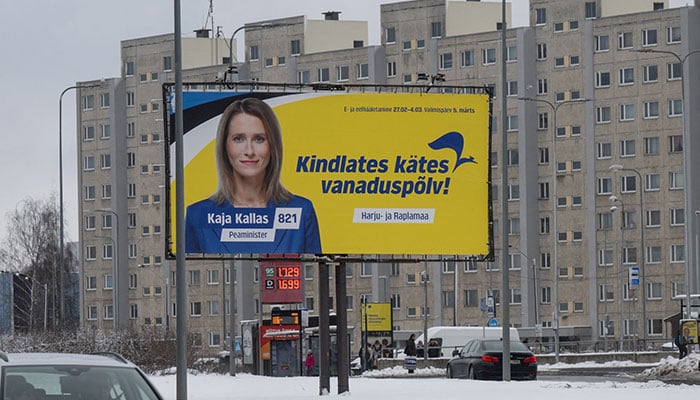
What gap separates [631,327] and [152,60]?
144ft

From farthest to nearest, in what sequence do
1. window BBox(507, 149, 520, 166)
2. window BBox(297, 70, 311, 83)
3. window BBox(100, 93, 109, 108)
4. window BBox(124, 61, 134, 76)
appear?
window BBox(100, 93, 109, 108) < window BBox(124, 61, 134, 76) < window BBox(297, 70, 311, 83) < window BBox(507, 149, 520, 166)

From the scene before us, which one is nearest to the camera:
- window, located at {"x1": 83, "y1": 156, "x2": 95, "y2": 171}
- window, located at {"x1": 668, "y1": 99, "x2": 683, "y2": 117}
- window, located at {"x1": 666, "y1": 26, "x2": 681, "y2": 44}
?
window, located at {"x1": 666, "y1": 26, "x2": 681, "y2": 44}

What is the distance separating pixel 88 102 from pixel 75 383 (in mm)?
117497

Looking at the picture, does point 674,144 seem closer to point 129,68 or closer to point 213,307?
point 213,307

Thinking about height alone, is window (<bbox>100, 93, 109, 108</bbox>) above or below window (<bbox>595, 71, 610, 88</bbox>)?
above

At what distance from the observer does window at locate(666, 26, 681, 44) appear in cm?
10288

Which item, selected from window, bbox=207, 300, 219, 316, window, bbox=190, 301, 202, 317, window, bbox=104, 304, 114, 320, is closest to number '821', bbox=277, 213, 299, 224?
window, bbox=207, 300, 219, 316

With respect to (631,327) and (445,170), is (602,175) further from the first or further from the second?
(445,170)

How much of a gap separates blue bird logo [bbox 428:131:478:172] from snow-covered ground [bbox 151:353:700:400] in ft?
15.3

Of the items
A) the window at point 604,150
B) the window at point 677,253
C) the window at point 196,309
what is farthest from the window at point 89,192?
the window at point 677,253

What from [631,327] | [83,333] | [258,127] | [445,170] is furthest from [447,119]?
[631,327]

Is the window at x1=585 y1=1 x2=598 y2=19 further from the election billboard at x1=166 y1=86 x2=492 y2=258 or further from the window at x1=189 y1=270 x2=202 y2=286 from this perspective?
the election billboard at x1=166 y1=86 x2=492 y2=258

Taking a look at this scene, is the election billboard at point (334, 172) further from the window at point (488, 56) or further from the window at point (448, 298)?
the window at point (488, 56)

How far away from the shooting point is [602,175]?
106250mm
